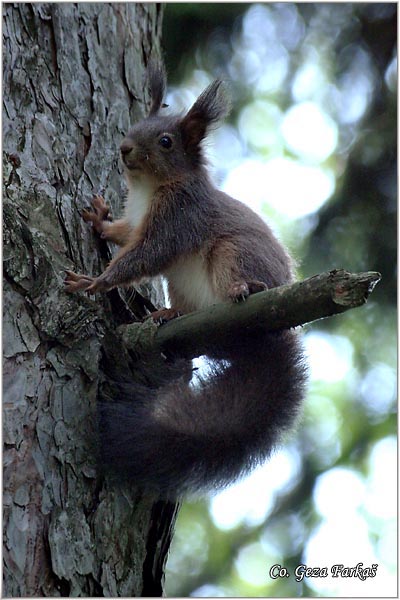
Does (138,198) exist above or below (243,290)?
above

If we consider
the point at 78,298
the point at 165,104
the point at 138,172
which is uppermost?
the point at 165,104

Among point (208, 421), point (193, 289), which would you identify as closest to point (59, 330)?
point (208, 421)

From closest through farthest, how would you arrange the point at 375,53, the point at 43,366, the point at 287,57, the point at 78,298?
the point at 43,366 → the point at 78,298 → the point at 375,53 → the point at 287,57

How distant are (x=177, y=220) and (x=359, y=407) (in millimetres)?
1546

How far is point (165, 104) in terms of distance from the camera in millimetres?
2680

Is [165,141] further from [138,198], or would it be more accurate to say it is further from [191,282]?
[191,282]

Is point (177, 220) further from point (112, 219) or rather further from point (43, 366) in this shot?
point (43, 366)

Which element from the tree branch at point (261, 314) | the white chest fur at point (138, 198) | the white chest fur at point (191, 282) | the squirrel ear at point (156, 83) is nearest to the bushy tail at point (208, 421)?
the tree branch at point (261, 314)

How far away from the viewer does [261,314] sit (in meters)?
1.68

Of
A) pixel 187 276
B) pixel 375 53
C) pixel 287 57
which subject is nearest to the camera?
pixel 187 276

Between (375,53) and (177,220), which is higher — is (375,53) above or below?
above

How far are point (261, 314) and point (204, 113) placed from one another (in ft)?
3.42

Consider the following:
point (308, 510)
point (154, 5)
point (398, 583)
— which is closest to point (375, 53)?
point (154, 5)

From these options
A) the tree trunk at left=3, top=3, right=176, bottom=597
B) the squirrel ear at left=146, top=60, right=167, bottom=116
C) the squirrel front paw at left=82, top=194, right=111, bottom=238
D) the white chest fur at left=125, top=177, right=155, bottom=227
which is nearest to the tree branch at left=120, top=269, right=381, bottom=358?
the tree trunk at left=3, top=3, right=176, bottom=597
